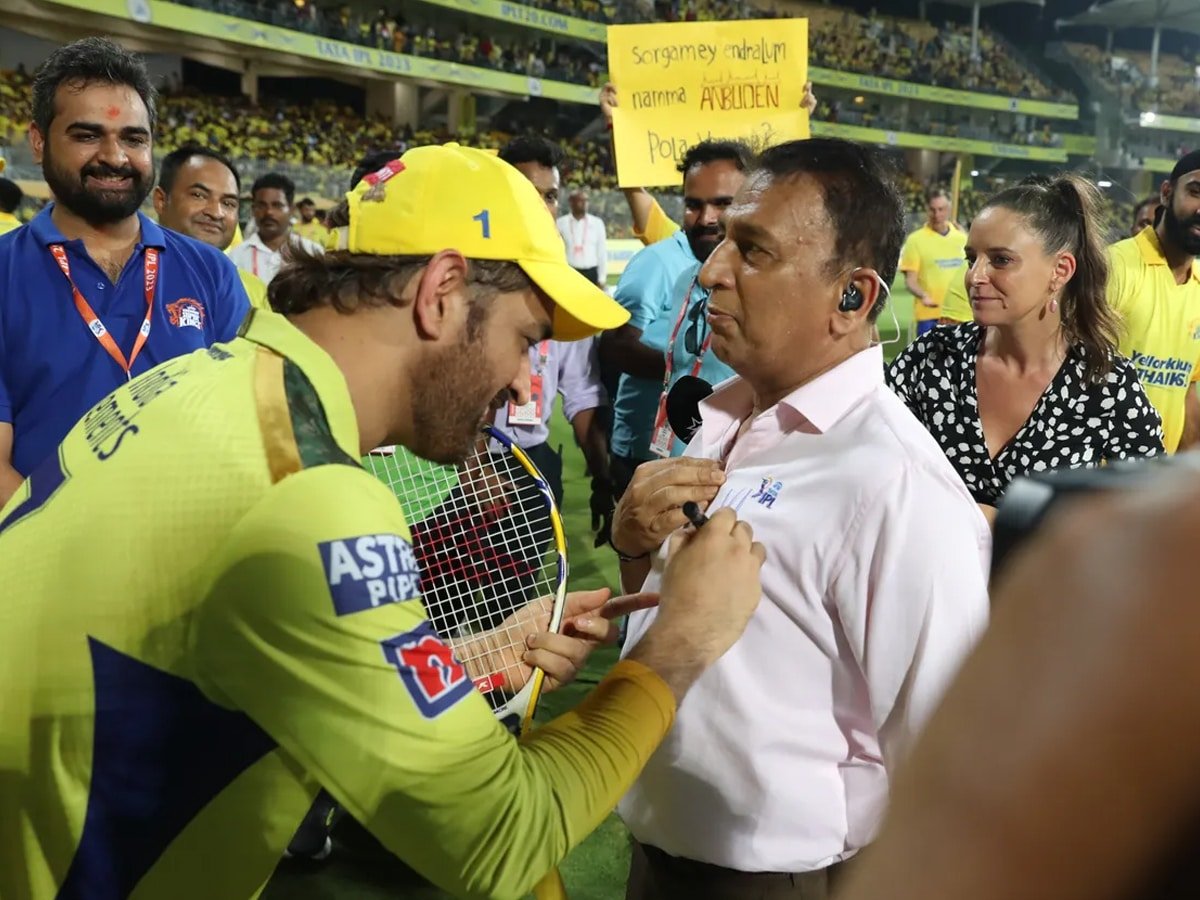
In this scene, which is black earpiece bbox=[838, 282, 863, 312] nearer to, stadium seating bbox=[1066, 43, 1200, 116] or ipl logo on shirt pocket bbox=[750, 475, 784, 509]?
ipl logo on shirt pocket bbox=[750, 475, 784, 509]

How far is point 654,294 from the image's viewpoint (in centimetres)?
504

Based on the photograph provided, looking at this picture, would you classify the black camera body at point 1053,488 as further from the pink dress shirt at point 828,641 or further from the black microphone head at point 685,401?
the black microphone head at point 685,401

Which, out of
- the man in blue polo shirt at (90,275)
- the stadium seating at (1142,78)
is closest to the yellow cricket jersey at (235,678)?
the man in blue polo shirt at (90,275)

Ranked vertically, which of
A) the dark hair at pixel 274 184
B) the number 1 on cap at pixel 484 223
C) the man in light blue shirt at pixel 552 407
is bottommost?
the man in light blue shirt at pixel 552 407

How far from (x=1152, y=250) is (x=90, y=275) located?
188 inches

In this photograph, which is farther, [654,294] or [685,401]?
[654,294]

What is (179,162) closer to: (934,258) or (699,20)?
→ (934,258)

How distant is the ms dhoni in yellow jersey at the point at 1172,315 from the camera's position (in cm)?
493

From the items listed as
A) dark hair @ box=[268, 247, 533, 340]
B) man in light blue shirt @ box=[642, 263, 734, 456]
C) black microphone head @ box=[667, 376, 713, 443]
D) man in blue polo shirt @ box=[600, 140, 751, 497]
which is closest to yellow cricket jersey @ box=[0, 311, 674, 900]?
dark hair @ box=[268, 247, 533, 340]

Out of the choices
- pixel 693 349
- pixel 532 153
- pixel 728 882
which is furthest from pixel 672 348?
pixel 728 882

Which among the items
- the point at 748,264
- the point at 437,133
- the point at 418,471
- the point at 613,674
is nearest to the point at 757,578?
the point at 613,674

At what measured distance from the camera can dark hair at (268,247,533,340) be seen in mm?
1606

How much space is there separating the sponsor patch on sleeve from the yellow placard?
4.47 meters

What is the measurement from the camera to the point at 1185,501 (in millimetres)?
521
